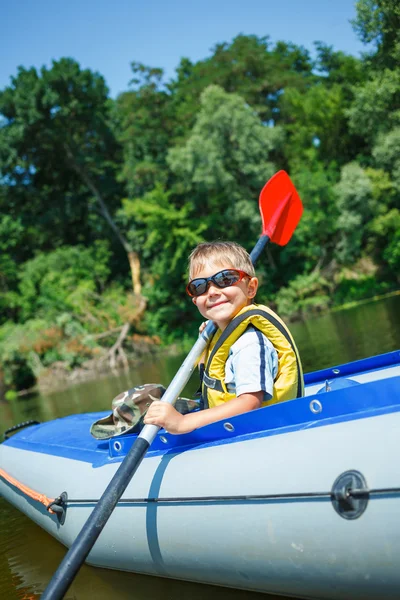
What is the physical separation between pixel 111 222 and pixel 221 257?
20594mm

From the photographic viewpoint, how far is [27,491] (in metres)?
3.02

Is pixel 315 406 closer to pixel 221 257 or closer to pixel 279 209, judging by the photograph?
pixel 221 257

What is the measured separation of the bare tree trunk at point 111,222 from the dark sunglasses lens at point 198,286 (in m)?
18.9

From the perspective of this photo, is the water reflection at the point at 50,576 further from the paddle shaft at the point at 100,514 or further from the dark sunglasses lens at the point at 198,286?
the dark sunglasses lens at the point at 198,286

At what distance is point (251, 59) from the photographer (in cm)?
2181

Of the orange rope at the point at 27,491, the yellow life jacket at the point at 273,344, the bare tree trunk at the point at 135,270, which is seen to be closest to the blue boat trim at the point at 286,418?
the yellow life jacket at the point at 273,344

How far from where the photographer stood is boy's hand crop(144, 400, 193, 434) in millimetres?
2078

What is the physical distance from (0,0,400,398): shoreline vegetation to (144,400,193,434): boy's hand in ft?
38.8

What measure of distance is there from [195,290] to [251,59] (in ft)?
71.7

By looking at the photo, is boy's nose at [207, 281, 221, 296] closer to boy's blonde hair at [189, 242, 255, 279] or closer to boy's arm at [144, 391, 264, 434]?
boy's blonde hair at [189, 242, 255, 279]

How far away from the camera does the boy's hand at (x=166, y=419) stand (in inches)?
81.8

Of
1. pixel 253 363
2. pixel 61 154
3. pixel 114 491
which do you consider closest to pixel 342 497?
pixel 253 363

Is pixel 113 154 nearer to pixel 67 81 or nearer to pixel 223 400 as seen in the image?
pixel 67 81

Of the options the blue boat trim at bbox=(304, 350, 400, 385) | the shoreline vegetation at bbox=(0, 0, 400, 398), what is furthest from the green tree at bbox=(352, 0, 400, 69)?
the blue boat trim at bbox=(304, 350, 400, 385)
